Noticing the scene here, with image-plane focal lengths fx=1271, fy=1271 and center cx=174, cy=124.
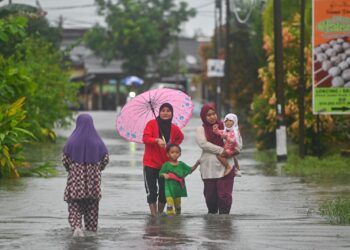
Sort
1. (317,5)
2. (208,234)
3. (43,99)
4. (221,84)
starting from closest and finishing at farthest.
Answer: (208,234) < (317,5) < (43,99) < (221,84)

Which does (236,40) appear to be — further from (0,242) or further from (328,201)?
(0,242)

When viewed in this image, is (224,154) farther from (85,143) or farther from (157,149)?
(85,143)

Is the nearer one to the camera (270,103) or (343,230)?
(343,230)

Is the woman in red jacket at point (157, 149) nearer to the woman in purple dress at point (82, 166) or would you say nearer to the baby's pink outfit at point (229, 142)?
the baby's pink outfit at point (229, 142)

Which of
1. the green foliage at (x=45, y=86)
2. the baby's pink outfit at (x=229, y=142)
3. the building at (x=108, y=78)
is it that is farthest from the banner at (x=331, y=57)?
the building at (x=108, y=78)

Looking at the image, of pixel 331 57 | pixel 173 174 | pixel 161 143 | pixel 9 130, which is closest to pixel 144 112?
pixel 161 143

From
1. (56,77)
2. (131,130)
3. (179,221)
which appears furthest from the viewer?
(56,77)

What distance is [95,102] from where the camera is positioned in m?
117

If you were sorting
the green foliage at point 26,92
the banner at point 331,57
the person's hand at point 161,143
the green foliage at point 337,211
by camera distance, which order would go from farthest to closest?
the banner at point 331,57 < the green foliage at point 26,92 < the person's hand at point 161,143 < the green foliage at point 337,211

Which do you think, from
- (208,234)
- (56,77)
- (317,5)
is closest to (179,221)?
(208,234)

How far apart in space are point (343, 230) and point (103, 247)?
3047mm

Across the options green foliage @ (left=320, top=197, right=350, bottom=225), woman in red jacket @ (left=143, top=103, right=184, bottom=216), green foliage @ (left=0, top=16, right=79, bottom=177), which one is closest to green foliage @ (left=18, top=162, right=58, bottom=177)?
green foliage @ (left=0, top=16, right=79, bottom=177)

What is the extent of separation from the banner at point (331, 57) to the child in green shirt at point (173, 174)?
11.7m

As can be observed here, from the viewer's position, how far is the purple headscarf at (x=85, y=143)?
14648 millimetres
